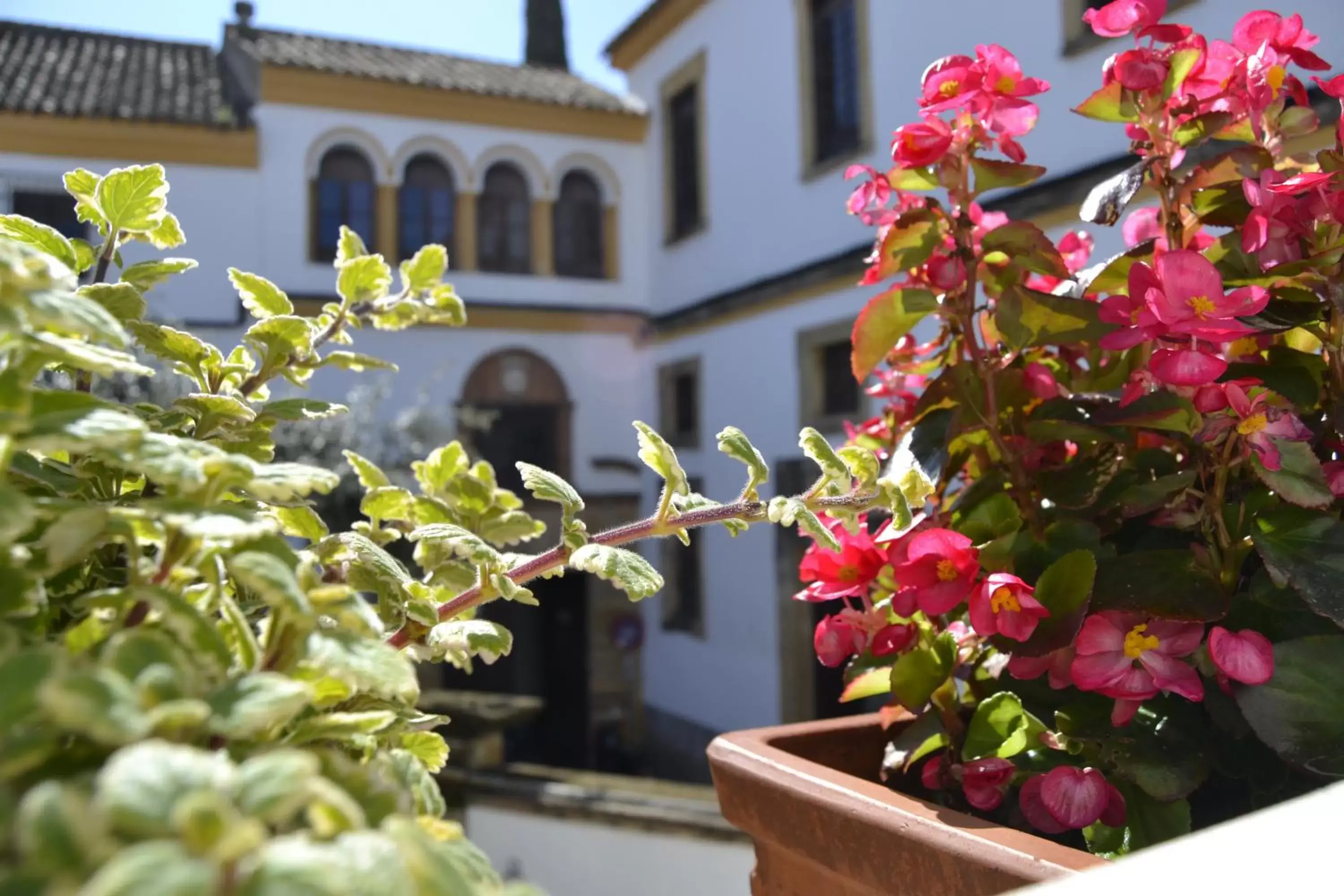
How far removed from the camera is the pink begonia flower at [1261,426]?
2.42 feet

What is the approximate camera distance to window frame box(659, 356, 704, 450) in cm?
956

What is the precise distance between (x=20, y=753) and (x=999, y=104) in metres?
0.87

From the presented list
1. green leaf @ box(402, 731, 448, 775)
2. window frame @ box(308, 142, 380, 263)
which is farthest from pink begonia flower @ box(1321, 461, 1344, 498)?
window frame @ box(308, 142, 380, 263)

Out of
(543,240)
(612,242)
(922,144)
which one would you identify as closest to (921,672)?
(922,144)

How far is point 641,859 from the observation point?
16.2 ft

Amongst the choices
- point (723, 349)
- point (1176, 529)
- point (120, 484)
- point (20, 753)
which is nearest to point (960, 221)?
point (1176, 529)

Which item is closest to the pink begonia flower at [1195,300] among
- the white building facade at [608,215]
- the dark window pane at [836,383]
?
the white building facade at [608,215]

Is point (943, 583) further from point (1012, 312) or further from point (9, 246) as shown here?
point (9, 246)

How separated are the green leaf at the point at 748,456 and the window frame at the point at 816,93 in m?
6.93

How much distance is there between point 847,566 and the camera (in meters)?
0.85

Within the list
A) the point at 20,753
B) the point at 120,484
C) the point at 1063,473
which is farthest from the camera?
the point at 1063,473

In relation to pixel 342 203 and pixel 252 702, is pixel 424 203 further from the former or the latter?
pixel 252 702

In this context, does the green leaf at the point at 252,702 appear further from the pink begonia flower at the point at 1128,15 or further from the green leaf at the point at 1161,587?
the pink begonia flower at the point at 1128,15

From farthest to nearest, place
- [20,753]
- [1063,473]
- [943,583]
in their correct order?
[1063,473], [943,583], [20,753]
